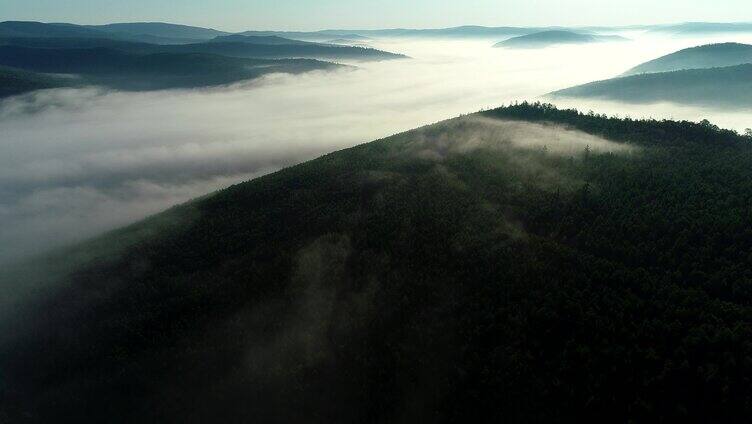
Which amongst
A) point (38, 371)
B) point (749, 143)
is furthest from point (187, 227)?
point (749, 143)

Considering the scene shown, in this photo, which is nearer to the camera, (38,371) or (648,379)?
(648,379)

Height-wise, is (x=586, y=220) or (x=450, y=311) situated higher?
(x=586, y=220)

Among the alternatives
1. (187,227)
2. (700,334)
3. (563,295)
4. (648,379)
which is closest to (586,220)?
(563,295)

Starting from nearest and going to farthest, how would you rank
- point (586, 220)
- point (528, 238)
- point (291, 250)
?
point (528, 238), point (586, 220), point (291, 250)

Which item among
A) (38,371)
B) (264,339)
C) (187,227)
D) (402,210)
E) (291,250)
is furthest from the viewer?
(187,227)

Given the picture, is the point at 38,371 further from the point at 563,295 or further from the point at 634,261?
the point at 634,261

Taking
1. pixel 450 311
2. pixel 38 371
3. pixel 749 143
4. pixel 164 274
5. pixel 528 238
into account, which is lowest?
pixel 38 371
